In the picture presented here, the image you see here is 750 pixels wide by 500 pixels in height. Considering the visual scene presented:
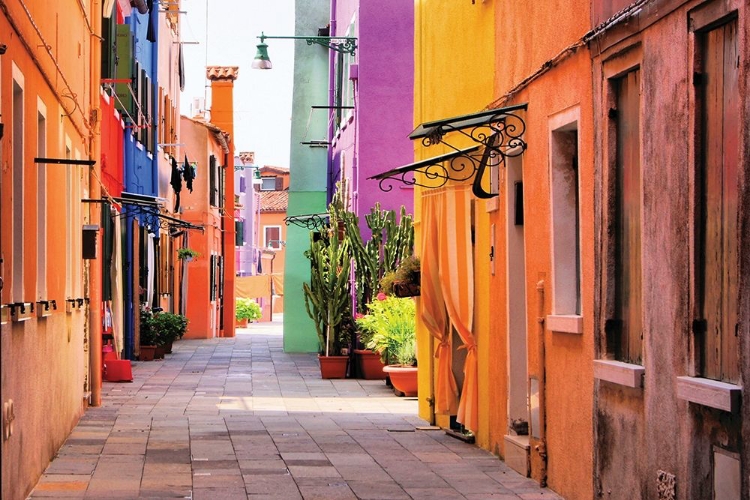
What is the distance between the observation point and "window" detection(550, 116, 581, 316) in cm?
1052

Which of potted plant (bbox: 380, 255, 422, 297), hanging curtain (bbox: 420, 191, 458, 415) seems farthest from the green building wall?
hanging curtain (bbox: 420, 191, 458, 415)

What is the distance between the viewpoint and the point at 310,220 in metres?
33.9

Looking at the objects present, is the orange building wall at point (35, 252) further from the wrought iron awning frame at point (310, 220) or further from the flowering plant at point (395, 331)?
the wrought iron awning frame at point (310, 220)

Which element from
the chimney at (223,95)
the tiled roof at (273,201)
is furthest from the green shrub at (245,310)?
the tiled roof at (273,201)

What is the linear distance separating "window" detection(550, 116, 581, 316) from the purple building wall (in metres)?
15.9

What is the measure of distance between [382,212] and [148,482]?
1476 cm

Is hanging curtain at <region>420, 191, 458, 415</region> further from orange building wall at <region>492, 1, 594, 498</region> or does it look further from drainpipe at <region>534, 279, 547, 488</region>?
drainpipe at <region>534, 279, 547, 488</region>

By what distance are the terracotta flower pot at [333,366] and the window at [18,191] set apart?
14288 millimetres

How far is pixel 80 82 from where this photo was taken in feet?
54.2

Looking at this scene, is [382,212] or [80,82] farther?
[382,212]

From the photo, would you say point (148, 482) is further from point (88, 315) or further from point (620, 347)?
point (88, 315)

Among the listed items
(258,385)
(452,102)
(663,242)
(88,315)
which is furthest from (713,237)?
(258,385)

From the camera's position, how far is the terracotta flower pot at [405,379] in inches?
801

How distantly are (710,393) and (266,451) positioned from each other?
6.82 meters
